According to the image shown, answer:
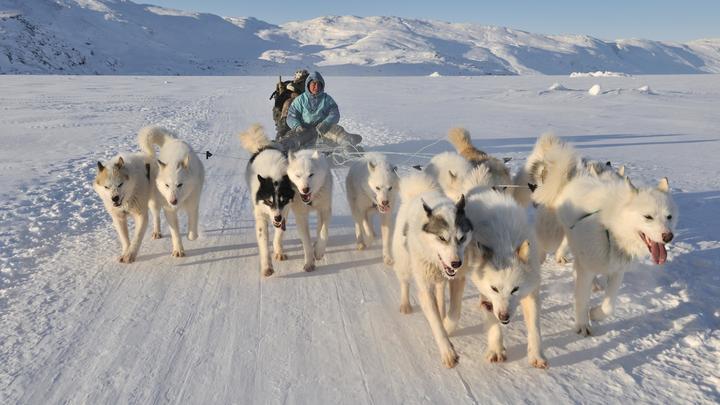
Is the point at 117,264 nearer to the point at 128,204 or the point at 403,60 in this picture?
the point at 128,204

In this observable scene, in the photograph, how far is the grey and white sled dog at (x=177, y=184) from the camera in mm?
4648

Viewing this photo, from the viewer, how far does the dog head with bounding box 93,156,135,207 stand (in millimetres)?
4445

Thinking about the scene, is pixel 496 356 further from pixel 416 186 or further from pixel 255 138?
pixel 255 138

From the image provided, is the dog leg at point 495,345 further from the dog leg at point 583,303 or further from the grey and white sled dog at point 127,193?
the grey and white sled dog at point 127,193

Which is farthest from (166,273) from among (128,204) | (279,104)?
(279,104)

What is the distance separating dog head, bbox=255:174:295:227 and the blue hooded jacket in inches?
164

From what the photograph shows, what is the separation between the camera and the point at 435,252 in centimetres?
305

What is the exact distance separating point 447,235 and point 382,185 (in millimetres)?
1792

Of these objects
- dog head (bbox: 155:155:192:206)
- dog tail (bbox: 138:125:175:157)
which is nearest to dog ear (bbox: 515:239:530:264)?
dog head (bbox: 155:155:192:206)

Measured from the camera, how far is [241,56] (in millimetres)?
180125

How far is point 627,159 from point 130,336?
9160 millimetres

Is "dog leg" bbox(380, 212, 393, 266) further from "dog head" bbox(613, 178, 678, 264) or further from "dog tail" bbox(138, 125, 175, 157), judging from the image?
"dog tail" bbox(138, 125, 175, 157)

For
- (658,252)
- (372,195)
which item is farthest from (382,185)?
(658,252)

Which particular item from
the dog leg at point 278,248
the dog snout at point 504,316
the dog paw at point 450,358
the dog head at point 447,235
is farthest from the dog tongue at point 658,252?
the dog leg at point 278,248
